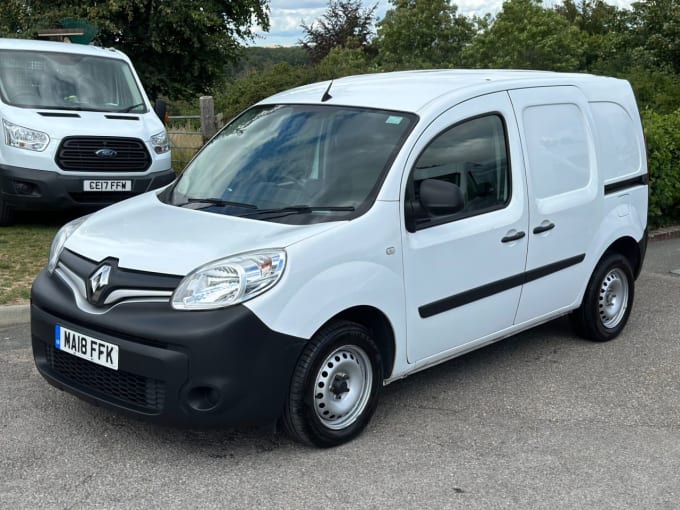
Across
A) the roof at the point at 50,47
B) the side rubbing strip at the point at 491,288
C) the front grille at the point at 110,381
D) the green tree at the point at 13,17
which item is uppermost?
the green tree at the point at 13,17

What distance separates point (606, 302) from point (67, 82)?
6625 mm

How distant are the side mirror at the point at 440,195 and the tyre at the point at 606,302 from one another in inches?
74.1

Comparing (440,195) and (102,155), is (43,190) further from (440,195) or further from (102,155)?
(440,195)

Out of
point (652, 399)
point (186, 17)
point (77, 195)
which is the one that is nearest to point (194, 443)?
point (652, 399)

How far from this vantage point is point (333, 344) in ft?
13.2

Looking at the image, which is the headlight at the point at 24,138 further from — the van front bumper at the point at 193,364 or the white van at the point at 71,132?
the van front bumper at the point at 193,364

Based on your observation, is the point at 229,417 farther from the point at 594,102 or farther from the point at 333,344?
the point at 594,102

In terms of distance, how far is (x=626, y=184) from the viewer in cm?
596

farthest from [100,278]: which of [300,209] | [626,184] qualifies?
[626,184]

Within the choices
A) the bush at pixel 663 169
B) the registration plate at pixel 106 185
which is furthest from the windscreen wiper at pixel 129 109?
the bush at pixel 663 169

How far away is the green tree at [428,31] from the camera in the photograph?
40.5 meters

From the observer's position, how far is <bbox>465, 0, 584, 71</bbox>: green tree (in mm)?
29767

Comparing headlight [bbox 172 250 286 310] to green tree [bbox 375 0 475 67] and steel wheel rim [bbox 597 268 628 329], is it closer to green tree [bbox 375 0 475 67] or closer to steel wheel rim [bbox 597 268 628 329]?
steel wheel rim [bbox 597 268 628 329]

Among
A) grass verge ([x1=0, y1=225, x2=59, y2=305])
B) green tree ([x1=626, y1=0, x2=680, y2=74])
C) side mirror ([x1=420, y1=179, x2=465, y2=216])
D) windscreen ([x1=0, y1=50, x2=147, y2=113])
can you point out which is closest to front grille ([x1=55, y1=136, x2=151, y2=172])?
windscreen ([x1=0, y1=50, x2=147, y2=113])
